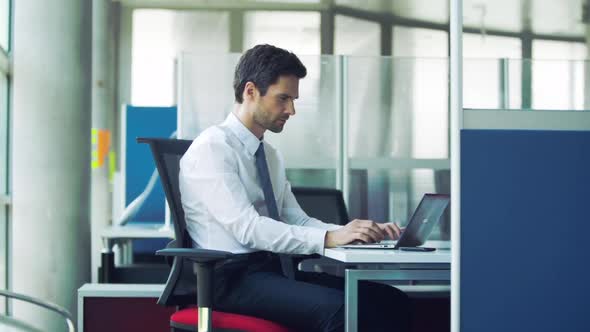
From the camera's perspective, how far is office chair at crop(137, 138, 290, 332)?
2.14 meters

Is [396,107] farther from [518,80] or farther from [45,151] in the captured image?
[45,151]

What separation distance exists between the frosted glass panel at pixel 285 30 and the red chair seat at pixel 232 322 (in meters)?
7.46

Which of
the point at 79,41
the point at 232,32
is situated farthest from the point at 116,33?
the point at 79,41

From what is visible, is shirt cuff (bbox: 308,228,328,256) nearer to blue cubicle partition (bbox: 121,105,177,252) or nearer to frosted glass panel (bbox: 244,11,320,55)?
blue cubicle partition (bbox: 121,105,177,252)

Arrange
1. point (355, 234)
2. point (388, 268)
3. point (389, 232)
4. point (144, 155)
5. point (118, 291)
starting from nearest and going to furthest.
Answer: point (388, 268)
point (355, 234)
point (389, 232)
point (118, 291)
point (144, 155)

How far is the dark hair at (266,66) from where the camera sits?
2529 mm

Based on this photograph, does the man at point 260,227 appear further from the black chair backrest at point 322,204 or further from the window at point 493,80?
the window at point 493,80

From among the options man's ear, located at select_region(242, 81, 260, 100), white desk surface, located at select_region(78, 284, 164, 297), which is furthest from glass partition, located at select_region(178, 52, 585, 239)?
man's ear, located at select_region(242, 81, 260, 100)

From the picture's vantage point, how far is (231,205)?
7.61 feet

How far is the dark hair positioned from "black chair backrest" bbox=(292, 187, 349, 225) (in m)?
0.80

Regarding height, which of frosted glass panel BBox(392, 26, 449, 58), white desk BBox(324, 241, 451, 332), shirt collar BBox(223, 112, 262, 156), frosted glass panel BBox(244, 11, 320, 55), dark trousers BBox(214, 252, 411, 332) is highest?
frosted glass panel BBox(244, 11, 320, 55)

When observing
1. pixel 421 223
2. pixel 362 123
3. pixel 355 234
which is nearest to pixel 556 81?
pixel 362 123

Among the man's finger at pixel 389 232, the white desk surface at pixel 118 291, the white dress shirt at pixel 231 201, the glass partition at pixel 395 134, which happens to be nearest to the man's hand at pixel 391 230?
the man's finger at pixel 389 232

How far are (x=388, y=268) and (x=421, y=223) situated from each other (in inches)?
8.4
